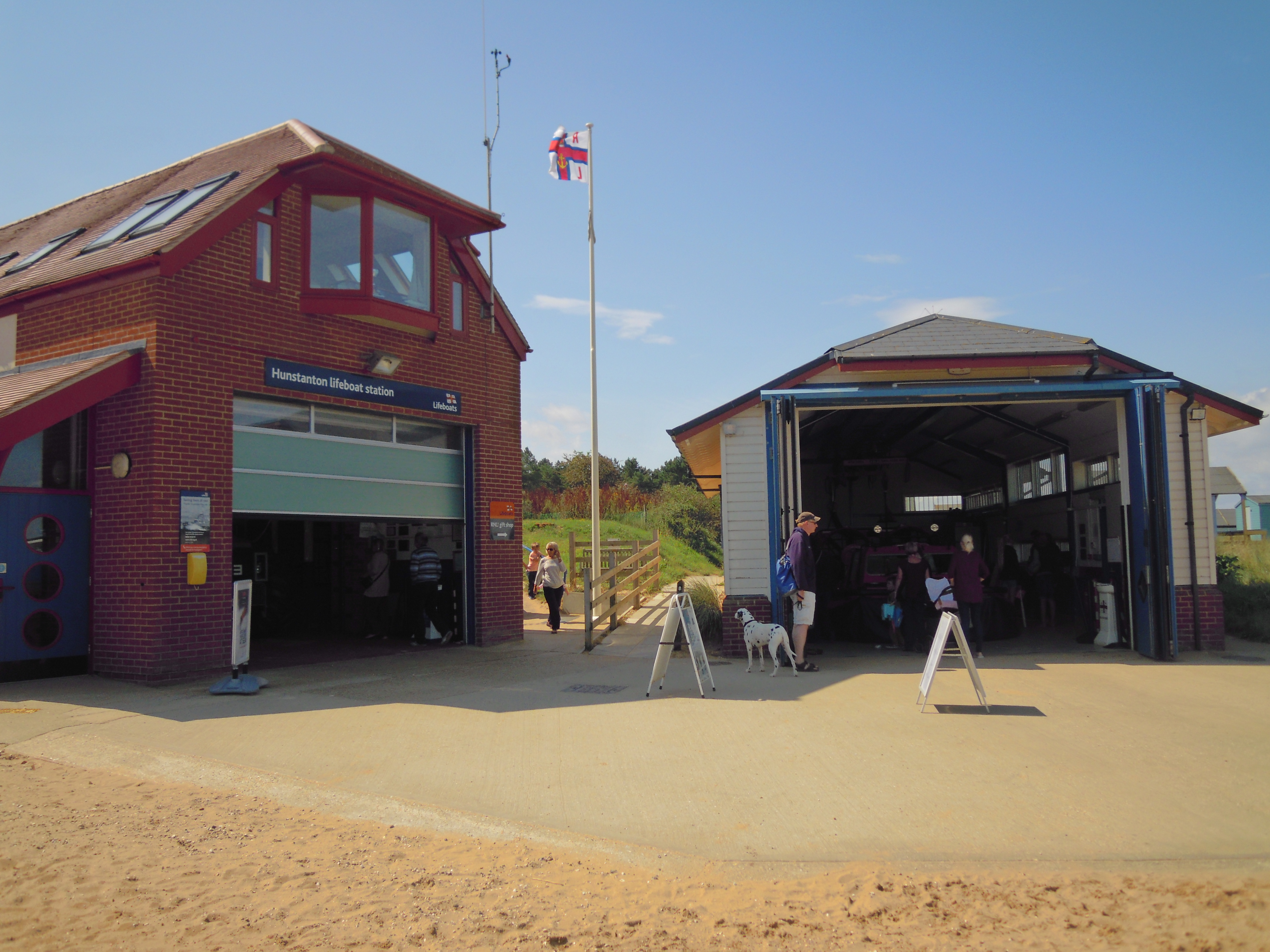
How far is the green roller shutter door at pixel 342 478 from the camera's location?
438 inches

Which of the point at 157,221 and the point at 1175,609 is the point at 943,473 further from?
the point at 157,221

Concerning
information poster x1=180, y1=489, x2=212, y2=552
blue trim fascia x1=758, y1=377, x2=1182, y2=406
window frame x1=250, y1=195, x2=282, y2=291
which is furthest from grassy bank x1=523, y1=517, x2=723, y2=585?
information poster x1=180, y1=489, x2=212, y2=552

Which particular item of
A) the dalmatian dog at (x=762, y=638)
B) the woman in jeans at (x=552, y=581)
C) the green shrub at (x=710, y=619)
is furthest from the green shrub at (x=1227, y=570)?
the woman in jeans at (x=552, y=581)

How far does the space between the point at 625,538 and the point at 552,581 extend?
1519 cm

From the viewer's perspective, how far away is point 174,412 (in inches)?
399

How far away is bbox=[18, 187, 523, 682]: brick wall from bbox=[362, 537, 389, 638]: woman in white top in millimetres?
3892

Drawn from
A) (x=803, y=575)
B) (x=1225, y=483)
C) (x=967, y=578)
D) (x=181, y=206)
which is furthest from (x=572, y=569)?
(x=1225, y=483)

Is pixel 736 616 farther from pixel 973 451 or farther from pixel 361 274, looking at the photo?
pixel 973 451

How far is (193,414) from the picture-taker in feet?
33.9

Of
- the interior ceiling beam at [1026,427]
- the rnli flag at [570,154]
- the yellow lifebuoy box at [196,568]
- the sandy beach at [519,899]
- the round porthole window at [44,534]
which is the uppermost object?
the rnli flag at [570,154]

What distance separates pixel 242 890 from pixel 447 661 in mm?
8051

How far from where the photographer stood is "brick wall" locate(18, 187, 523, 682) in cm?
994

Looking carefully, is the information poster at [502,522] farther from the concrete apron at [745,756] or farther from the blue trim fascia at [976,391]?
the blue trim fascia at [976,391]

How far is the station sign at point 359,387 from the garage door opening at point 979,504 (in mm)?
4928
